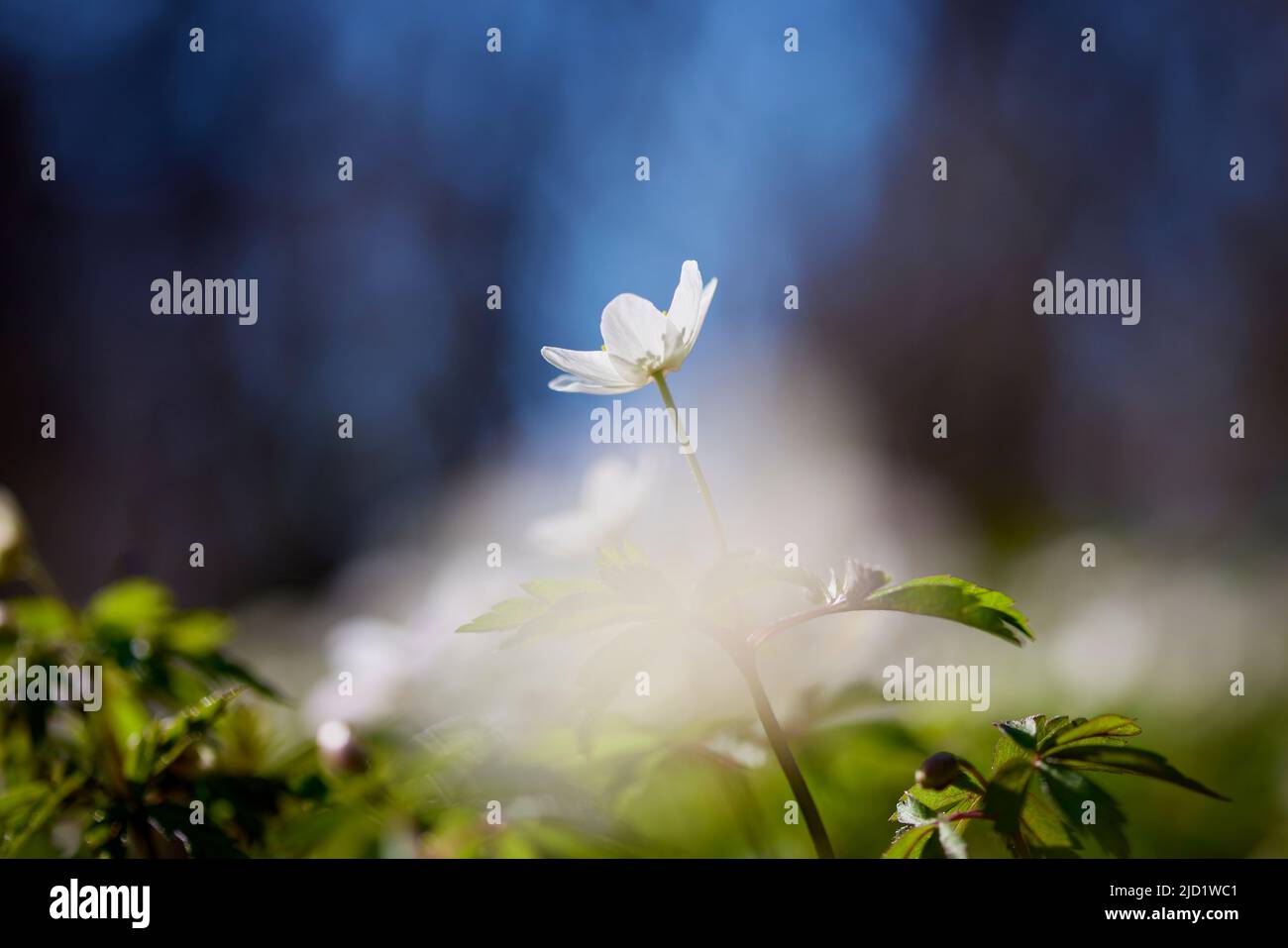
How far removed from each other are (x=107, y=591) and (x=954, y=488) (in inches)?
136

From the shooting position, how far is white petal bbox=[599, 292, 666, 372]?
64cm

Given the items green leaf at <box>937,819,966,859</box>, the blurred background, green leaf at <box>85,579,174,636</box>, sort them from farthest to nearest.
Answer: the blurred background < green leaf at <box>85,579,174,636</box> < green leaf at <box>937,819,966,859</box>

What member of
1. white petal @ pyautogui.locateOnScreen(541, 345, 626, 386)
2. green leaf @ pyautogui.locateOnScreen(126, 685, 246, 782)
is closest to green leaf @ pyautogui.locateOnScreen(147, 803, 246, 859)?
green leaf @ pyautogui.locateOnScreen(126, 685, 246, 782)

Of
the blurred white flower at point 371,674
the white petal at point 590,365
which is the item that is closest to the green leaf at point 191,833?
the blurred white flower at point 371,674

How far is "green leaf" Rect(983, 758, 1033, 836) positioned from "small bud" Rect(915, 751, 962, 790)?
0.06ft

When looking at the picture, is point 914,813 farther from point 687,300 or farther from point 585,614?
point 687,300

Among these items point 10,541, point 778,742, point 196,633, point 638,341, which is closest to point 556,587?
point 778,742

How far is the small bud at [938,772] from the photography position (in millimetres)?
430

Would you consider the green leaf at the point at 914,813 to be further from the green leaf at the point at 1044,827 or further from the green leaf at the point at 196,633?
the green leaf at the point at 196,633

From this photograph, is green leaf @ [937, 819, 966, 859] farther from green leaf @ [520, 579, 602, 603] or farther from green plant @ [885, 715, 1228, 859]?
green leaf @ [520, 579, 602, 603]

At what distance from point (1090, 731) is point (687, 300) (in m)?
0.38

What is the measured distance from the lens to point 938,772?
1.41ft

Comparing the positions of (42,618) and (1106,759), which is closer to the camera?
(1106,759)

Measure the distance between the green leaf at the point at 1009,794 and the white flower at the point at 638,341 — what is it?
0.35 m
